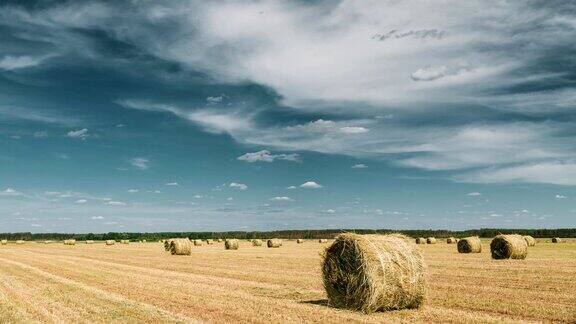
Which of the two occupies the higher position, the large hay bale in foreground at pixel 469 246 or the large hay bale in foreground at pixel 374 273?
the large hay bale in foreground at pixel 469 246

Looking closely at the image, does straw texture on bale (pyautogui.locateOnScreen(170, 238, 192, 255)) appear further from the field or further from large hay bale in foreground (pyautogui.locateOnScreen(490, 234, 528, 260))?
large hay bale in foreground (pyautogui.locateOnScreen(490, 234, 528, 260))

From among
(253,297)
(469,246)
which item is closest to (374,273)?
(253,297)

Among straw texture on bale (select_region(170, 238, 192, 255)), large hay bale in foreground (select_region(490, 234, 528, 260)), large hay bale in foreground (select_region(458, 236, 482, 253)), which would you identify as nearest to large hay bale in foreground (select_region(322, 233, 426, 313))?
large hay bale in foreground (select_region(490, 234, 528, 260))

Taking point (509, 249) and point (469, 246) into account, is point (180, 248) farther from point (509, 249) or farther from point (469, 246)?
point (509, 249)

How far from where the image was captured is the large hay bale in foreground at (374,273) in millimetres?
14898

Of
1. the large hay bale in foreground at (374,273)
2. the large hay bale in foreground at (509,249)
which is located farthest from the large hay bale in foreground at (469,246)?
the large hay bale in foreground at (374,273)

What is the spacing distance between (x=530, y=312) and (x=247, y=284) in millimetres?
10506

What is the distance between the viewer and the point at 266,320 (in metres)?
13.0

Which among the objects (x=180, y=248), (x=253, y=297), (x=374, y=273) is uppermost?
(x=180, y=248)

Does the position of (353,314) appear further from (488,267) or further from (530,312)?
(488,267)

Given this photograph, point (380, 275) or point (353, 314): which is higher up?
point (380, 275)

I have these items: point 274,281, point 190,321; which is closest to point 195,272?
point 274,281

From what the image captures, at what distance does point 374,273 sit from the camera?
1510 centimetres

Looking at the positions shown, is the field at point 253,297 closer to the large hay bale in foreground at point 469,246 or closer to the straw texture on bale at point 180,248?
the large hay bale in foreground at point 469,246
